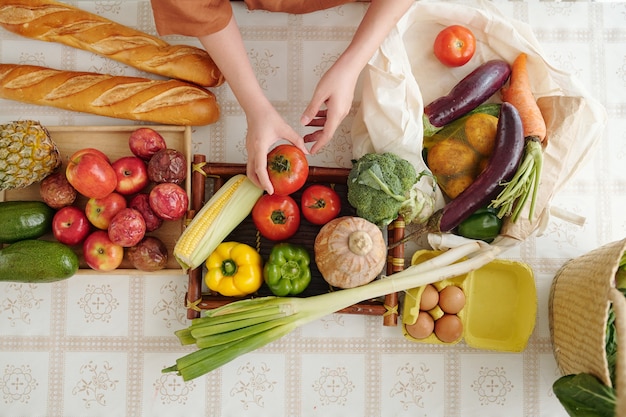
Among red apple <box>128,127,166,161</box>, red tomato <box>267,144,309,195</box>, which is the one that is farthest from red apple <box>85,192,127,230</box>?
red tomato <box>267,144,309,195</box>

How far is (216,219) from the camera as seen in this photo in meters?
1.20

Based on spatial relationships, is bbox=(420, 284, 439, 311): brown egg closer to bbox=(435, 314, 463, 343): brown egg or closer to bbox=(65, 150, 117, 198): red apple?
bbox=(435, 314, 463, 343): brown egg

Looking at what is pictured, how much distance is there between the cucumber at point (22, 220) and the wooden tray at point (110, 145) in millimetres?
67

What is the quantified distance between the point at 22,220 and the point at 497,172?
1.13m

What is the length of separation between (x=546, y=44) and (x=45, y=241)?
1399mm

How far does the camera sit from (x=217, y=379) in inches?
52.7

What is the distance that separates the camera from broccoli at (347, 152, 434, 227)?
1.14 meters

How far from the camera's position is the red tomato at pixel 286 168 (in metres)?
1.16

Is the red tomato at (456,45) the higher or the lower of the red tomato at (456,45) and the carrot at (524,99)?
the higher

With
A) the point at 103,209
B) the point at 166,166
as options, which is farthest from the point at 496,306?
the point at 103,209

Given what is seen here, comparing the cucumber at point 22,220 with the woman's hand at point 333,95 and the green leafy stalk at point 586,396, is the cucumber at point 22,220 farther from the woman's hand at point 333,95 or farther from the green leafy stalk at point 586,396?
the green leafy stalk at point 586,396

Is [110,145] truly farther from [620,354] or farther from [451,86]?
[620,354]

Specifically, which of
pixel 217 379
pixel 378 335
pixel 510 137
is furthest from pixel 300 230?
pixel 510 137

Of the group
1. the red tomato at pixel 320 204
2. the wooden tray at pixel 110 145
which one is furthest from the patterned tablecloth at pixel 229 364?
the red tomato at pixel 320 204
